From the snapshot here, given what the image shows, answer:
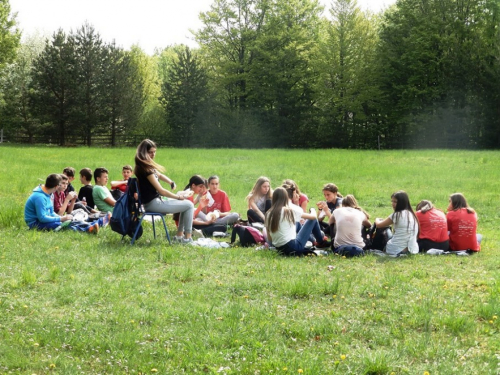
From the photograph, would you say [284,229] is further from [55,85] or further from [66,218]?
[55,85]

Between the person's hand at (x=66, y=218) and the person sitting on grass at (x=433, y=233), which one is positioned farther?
the person's hand at (x=66, y=218)

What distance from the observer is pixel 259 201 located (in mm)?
11984

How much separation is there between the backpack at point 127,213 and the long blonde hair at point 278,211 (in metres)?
2.18

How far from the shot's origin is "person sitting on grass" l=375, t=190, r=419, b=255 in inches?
378

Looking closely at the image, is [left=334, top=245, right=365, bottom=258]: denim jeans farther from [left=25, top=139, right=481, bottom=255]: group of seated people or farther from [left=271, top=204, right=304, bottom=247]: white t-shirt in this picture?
[left=271, top=204, right=304, bottom=247]: white t-shirt

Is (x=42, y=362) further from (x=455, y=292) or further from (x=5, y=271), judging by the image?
(x=455, y=292)

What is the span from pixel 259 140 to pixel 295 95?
5.40m

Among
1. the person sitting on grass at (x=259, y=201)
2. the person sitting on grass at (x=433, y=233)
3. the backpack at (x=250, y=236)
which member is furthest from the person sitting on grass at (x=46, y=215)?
the person sitting on grass at (x=433, y=233)

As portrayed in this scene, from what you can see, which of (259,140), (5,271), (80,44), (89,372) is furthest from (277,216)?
(80,44)

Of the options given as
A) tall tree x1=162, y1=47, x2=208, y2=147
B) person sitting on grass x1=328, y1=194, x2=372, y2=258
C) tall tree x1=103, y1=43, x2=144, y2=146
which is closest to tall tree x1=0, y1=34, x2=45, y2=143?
→ tall tree x1=103, y1=43, x2=144, y2=146

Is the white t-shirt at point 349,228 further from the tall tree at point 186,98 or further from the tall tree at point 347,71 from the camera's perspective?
the tall tree at point 186,98

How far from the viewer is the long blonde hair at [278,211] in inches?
367

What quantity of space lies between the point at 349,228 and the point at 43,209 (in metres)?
5.40

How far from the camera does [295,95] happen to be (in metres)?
54.7
